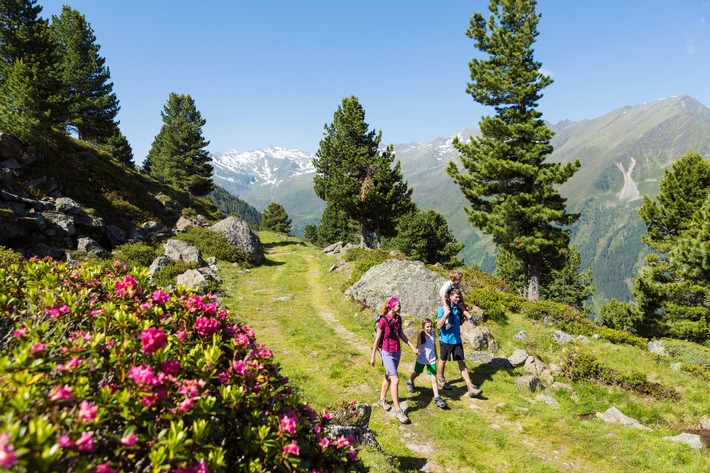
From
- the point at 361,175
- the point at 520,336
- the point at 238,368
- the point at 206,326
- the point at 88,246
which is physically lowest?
the point at 520,336

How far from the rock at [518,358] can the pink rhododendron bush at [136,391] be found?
10.6 metres

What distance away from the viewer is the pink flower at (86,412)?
2596mm

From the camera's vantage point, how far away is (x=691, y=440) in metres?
9.04

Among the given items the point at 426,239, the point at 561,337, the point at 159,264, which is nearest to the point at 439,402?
the point at 561,337

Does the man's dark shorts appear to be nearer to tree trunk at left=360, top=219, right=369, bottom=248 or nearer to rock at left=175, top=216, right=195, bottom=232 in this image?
rock at left=175, top=216, right=195, bottom=232

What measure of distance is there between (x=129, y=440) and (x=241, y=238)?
92.8 feet

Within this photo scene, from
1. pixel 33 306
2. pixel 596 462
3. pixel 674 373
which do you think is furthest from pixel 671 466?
pixel 33 306

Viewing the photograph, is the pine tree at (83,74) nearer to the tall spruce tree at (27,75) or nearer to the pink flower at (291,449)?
the tall spruce tree at (27,75)

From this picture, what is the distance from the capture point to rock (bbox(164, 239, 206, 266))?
22.5 metres

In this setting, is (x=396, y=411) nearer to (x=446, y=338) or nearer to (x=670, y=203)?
(x=446, y=338)

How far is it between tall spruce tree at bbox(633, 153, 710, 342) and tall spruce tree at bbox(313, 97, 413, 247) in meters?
20.7

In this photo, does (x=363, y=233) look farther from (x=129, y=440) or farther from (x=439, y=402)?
(x=129, y=440)

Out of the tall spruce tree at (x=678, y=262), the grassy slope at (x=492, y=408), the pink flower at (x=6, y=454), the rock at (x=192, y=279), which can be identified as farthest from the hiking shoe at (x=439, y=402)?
the tall spruce tree at (x=678, y=262)

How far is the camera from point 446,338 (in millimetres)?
10289
